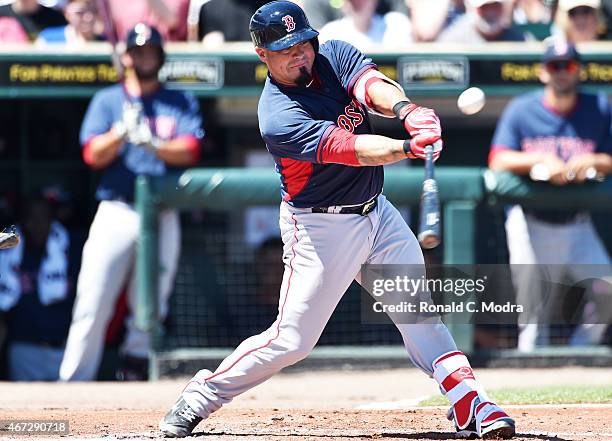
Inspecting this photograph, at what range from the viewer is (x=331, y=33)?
7762 millimetres

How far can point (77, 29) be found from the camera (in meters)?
7.79

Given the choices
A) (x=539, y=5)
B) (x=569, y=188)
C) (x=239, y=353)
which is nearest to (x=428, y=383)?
(x=569, y=188)

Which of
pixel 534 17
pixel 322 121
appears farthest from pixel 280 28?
pixel 534 17

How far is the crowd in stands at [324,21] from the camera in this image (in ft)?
25.5

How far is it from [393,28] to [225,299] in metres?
2.17

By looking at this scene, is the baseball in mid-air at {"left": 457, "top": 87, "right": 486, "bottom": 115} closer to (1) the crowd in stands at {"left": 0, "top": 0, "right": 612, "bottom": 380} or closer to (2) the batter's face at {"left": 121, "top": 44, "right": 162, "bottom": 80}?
(2) the batter's face at {"left": 121, "top": 44, "right": 162, "bottom": 80}

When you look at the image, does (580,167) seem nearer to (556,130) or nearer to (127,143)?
(556,130)

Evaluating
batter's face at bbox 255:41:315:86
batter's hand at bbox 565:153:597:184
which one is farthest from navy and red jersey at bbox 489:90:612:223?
batter's face at bbox 255:41:315:86

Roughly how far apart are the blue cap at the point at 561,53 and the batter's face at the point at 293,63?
311 centimetres

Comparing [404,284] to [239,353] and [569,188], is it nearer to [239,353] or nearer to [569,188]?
[239,353]

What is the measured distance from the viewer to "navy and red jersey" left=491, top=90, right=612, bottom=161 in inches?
276

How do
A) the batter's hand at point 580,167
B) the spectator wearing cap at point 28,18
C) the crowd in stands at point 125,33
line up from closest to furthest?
1. the batter's hand at point 580,167
2. the crowd in stands at point 125,33
3. the spectator wearing cap at point 28,18

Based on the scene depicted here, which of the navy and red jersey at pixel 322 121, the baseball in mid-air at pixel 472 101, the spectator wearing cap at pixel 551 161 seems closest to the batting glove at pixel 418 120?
the baseball in mid-air at pixel 472 101

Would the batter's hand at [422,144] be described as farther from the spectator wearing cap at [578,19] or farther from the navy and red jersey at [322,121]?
the spectator wearing cap at [578,19]
